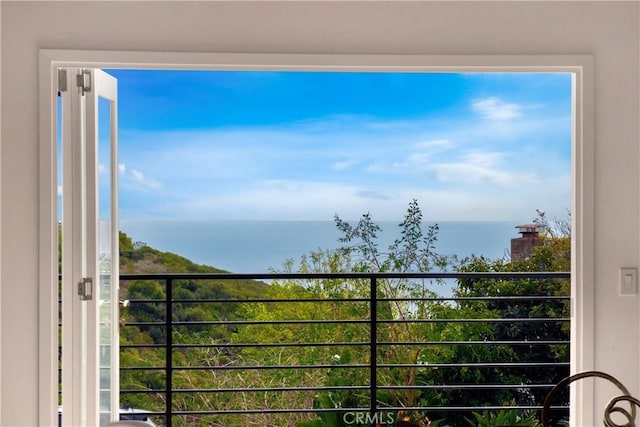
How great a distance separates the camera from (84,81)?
282 centimetres

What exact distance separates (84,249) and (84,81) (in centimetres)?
73

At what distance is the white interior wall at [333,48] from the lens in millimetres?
2711

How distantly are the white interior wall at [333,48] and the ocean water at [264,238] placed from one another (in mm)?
2808

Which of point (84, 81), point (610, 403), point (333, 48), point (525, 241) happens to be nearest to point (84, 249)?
point (84, 81)

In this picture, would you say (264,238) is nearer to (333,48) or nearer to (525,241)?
(525,241)

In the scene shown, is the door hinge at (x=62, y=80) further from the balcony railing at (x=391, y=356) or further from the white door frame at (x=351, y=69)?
the balcony railing at (x=391, y=356)

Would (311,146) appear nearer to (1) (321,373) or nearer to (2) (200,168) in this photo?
(2) (200,168)

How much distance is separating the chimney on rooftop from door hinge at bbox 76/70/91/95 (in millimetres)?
3878

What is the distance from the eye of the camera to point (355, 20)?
2.77 meters

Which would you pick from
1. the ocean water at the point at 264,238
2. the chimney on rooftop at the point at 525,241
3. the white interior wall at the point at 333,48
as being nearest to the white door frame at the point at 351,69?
the white interior wall at the point at 333,48

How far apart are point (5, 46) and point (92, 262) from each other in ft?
3.17

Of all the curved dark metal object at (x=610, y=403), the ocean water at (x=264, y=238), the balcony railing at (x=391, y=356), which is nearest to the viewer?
the curved dark metal object at (x=610, y=403)

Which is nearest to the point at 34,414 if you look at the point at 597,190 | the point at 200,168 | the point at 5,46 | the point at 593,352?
the point at 5,46

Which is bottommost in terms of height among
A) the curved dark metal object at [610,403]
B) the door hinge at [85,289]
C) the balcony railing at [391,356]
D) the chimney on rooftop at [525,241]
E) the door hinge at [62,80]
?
the balcony railing at [391,356]
